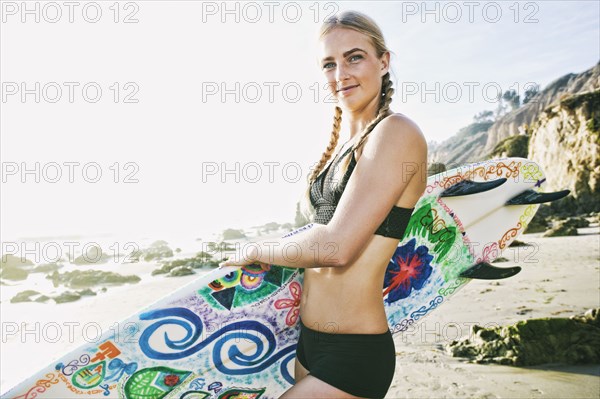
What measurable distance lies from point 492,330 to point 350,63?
12.3 feet

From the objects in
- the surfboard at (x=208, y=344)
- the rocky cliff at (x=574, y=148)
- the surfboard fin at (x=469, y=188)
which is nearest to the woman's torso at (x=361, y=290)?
the surfboard at (x=208, y=344)

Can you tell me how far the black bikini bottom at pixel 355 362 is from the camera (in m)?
1.50

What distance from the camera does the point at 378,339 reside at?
1608 mm

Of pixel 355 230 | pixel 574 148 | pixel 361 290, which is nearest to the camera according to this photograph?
pixel 355 230

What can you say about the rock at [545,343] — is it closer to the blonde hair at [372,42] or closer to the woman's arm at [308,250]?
the blonde hair at [372,42]

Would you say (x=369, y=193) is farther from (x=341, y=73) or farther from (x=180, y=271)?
(x=180, y=271)

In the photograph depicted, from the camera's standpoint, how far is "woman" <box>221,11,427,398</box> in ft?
4.83

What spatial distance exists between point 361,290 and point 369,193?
42 cm

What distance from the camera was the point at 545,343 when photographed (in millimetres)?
4035

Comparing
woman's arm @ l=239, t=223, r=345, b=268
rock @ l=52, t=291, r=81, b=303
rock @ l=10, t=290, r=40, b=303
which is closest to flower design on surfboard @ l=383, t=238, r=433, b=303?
woman's arm @ l=239, t=223, r=345, b=268

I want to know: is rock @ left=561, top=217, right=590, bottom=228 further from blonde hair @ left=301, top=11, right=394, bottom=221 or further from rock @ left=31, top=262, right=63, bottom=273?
rock @ left=31, top=262, right=63, bottom=273

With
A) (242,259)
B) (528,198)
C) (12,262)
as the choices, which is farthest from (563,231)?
(12,262)

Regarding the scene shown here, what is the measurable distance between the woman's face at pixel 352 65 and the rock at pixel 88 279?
11407mm

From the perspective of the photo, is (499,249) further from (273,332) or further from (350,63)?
(350,63)
